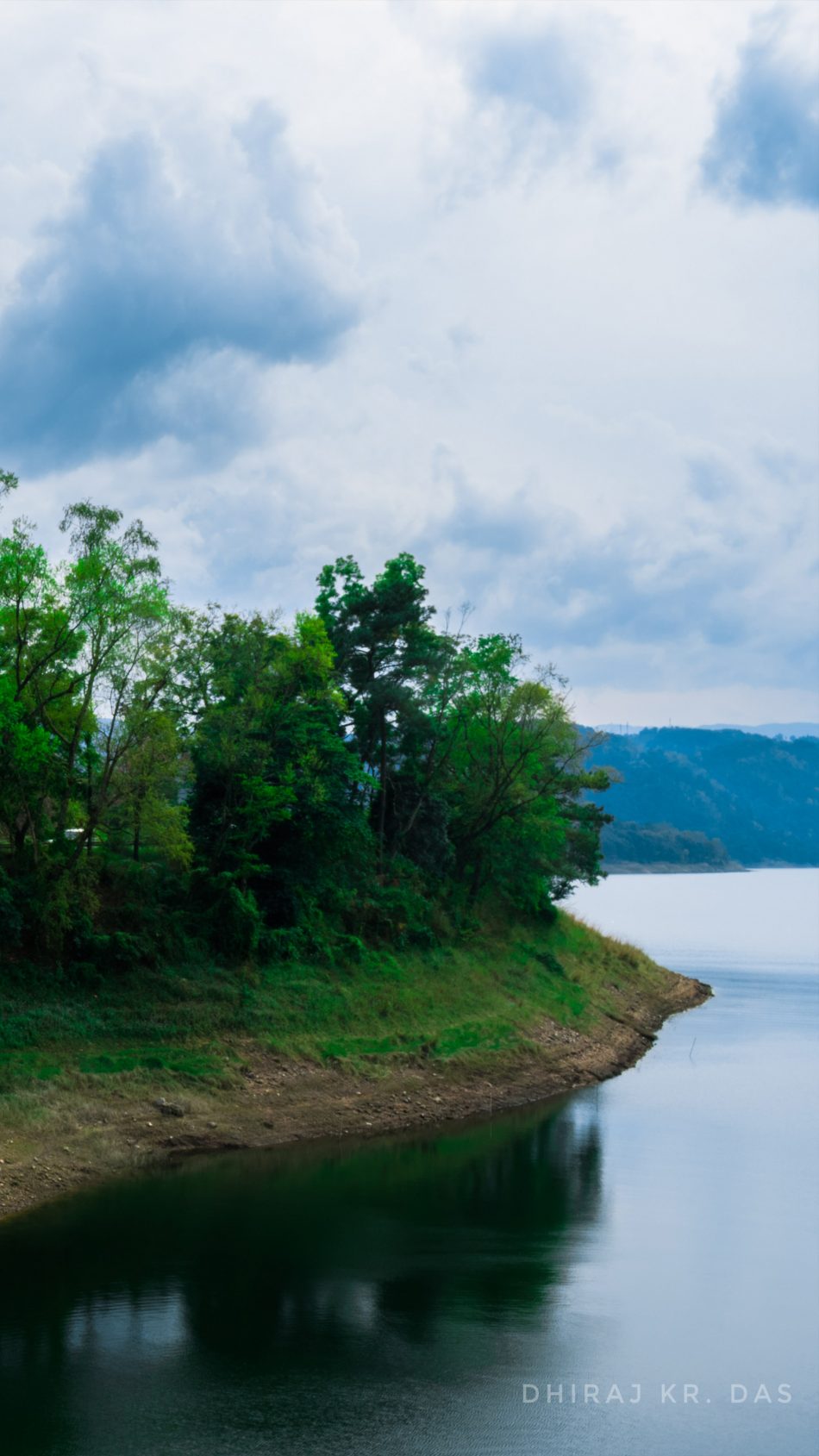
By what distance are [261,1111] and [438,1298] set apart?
39.8ft

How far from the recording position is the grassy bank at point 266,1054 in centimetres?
2914

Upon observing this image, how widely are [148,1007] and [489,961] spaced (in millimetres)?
18272

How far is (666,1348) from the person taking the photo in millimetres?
19188

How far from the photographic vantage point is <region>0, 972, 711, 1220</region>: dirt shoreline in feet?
90.0

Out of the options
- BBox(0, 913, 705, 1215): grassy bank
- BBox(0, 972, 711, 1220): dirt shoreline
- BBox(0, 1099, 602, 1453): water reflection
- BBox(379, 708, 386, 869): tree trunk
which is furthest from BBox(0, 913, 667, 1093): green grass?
BBox(379, 708, 386, 869): tree trunk

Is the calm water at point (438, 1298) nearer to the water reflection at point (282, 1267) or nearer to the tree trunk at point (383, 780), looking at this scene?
the water reflection at point (282, 1267)

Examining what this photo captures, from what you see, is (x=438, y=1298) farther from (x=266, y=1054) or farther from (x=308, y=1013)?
(x=308, y=1013)

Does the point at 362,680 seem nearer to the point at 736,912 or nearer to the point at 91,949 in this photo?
the point at 91,949

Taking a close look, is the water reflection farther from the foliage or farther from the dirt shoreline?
the foliage

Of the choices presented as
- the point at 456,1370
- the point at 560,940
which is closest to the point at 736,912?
the point at 560,940

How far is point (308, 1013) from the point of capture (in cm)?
3762

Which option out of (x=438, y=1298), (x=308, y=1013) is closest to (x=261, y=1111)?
(x=308, y=1013)

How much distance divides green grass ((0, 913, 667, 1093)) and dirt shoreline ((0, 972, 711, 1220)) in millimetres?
692

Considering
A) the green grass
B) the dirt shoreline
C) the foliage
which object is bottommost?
the dirt shoreline
